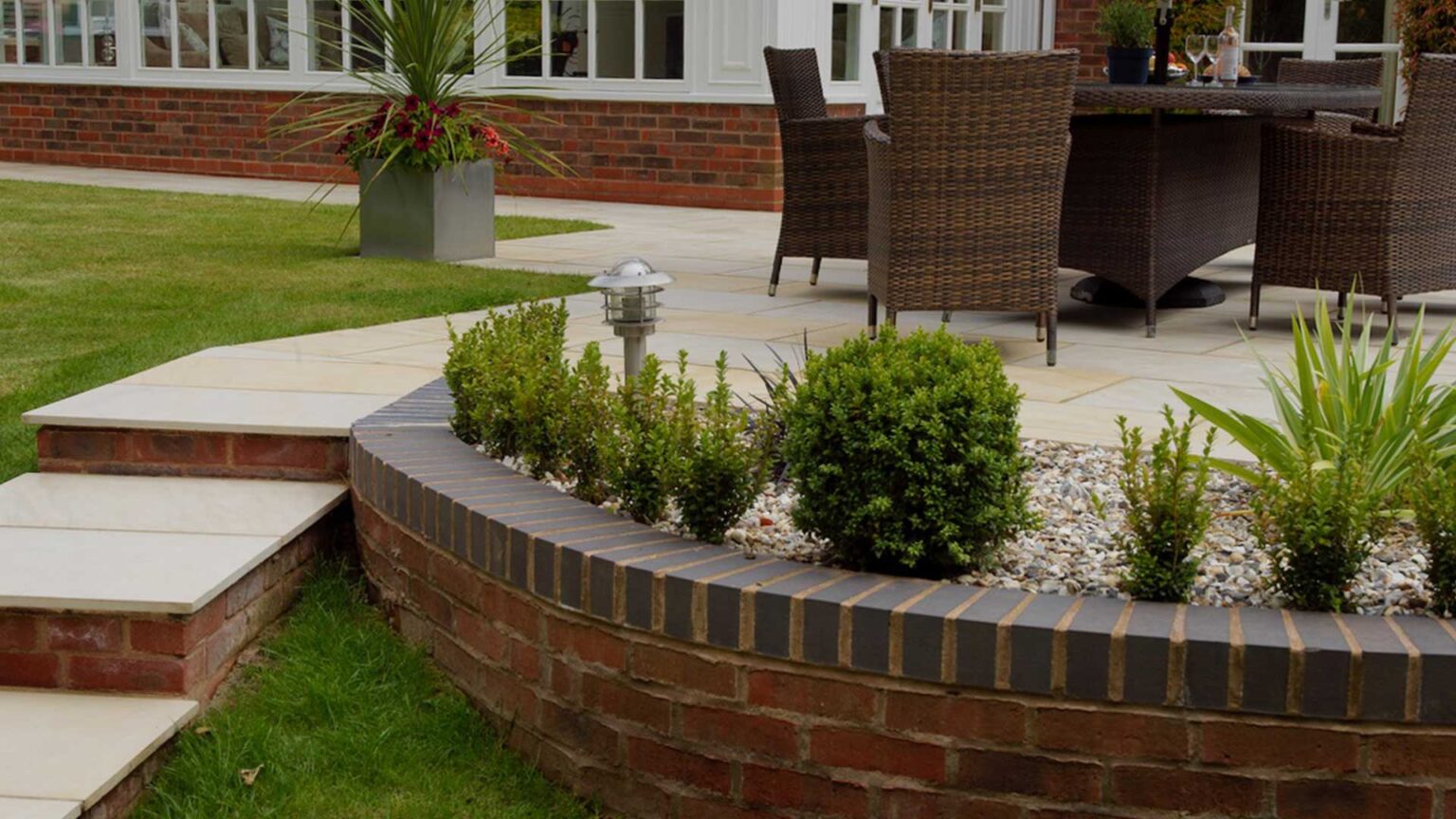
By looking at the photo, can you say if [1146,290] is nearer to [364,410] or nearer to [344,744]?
[364,410]

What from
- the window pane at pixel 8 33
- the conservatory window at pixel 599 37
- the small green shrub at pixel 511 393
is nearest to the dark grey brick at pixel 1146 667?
the small green shrub at pixel 511 393

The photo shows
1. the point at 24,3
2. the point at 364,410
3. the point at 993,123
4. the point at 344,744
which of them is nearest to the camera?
the point at 344,744

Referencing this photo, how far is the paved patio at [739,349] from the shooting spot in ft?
12.1

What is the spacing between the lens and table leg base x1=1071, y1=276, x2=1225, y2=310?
621 centimetres

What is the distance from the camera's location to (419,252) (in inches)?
286

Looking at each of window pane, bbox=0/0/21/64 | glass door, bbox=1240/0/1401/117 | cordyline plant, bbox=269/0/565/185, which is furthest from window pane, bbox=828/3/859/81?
window pane, bbox=0/0/21/64

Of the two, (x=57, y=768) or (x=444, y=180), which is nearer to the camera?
(x=57, y=768)

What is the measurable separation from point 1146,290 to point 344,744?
3.51m

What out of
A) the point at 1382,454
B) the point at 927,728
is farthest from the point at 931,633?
the point at 1382,454

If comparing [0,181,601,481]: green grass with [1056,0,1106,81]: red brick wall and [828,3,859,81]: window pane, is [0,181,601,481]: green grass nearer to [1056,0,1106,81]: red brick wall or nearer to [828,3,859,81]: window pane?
[828,3,859,81]: window pane

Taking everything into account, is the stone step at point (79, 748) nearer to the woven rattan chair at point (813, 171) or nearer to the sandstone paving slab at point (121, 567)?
the sandstone paving slab at point (121, 567)

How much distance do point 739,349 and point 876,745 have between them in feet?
8.99

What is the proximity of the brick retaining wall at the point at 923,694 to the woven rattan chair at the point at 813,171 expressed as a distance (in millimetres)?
3805

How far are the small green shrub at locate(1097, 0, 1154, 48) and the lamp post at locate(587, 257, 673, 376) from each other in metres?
5.45
